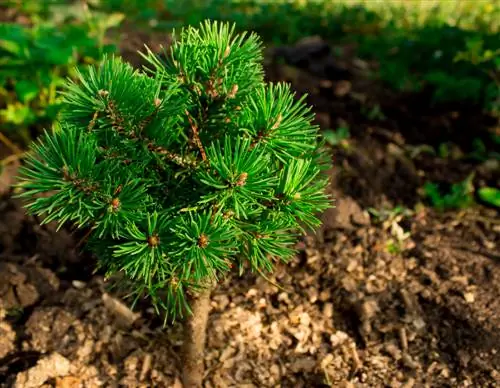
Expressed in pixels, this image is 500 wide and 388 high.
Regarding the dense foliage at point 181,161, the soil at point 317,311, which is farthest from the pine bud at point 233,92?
the soil at point 317,311

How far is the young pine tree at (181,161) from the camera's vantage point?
1544 mm

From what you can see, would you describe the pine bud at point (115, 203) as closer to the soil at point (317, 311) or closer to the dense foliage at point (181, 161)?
the dense foliage at point (181, 161)

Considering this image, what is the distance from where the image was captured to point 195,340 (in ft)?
6.86

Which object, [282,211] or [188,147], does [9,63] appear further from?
[282,211]

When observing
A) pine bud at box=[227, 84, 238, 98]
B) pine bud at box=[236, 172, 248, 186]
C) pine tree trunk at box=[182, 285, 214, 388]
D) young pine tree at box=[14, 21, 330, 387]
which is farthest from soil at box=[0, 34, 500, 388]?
pine bud at box=[227, 84, 238, 98]

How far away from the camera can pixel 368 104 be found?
3799mm

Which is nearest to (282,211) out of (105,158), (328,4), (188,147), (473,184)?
(188,147)

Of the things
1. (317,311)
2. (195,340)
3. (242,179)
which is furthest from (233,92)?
(317,311)

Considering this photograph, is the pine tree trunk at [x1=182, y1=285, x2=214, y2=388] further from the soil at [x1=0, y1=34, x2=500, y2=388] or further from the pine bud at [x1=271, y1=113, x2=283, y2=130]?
the pine bud at [x1=271, y1=113, x2=283, y2=130]

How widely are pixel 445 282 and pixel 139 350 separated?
1239 mm

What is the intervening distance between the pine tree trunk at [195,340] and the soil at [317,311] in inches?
3.4

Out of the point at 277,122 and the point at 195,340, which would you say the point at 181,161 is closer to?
the point at 277,122

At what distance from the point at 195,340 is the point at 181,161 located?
0.69 m

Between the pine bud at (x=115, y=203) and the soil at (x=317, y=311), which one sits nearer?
the pine bud at (x=115, y=203)
